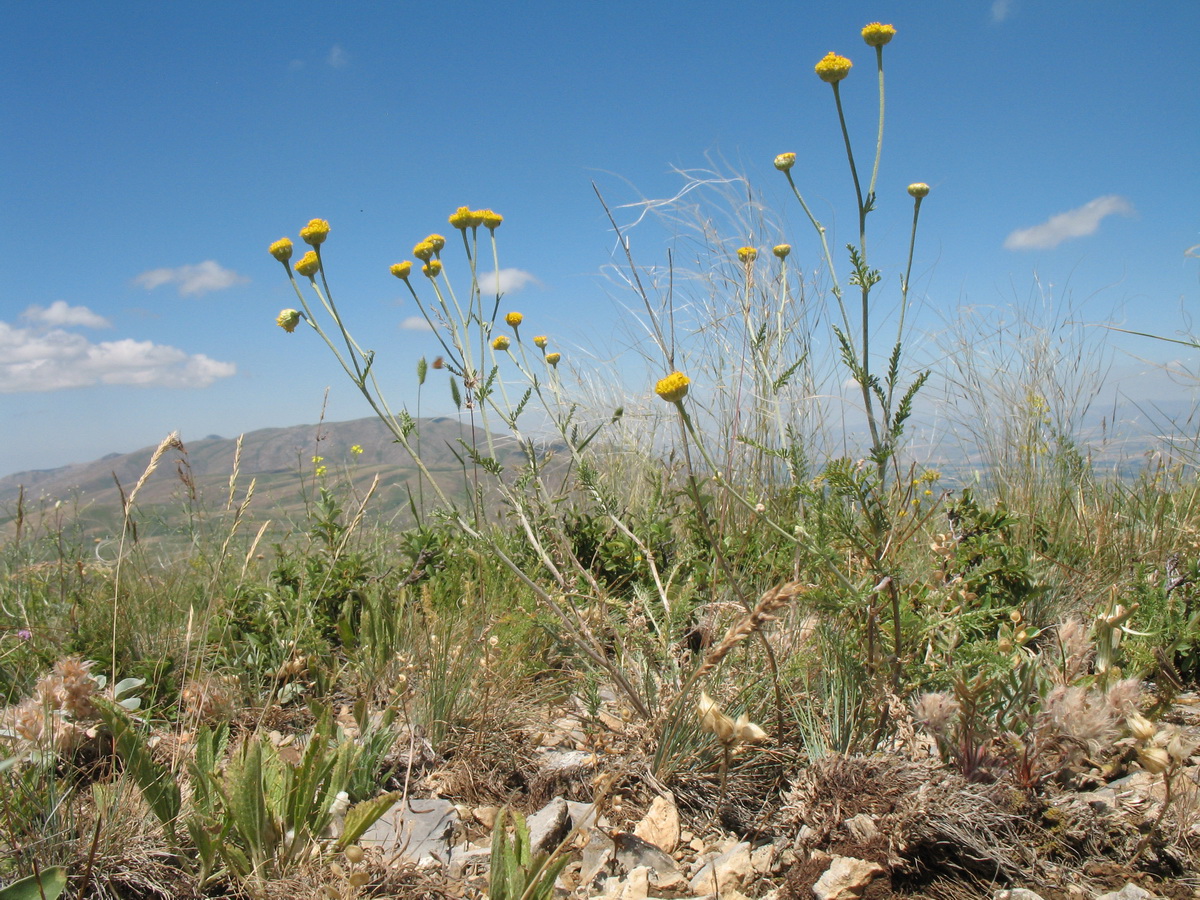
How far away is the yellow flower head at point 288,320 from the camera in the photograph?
1.85 metres

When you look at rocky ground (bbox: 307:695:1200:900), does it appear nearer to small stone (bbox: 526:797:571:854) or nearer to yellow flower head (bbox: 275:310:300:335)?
small stone (bbox: 526:797:571:854)

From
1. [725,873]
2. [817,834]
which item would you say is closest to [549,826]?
[725,873]

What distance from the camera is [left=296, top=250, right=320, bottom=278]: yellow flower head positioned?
1.78 m

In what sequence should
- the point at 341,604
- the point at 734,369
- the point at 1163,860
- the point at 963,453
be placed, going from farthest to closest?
the point at 963,453 → the point at 734,369 → the point at 341,604 → the point at 1163,860

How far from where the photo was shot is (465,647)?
6.41 ft

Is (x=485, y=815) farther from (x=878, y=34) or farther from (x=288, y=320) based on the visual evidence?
(x=878, y=34)

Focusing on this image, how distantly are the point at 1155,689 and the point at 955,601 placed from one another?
67 centimetres

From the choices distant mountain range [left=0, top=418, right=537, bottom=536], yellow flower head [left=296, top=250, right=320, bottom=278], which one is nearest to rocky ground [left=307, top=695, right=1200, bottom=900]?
distant mountain range [left=0, top=418, right=537, bottom=536]

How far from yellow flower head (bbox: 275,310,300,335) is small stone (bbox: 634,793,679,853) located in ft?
4.76

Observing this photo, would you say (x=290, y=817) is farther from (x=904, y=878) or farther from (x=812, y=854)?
(x=904, y=878)

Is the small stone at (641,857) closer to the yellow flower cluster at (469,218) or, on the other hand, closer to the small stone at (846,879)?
the small stone at (846,879)

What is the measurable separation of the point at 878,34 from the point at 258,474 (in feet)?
6.06

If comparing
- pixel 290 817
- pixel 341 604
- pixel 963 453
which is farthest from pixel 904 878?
pixel 963 453

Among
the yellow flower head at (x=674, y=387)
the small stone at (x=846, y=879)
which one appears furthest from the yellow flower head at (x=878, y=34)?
the small stone at (x=846, y=879)
